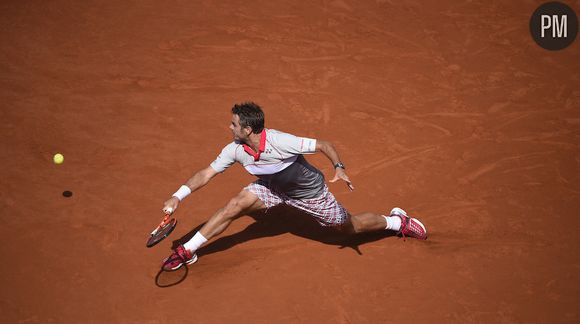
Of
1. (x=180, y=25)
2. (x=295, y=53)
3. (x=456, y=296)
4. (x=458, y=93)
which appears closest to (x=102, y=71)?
(x=180, y=25)

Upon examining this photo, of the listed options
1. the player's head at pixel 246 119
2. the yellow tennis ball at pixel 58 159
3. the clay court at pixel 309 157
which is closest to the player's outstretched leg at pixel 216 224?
the clay court at pixel 309 157

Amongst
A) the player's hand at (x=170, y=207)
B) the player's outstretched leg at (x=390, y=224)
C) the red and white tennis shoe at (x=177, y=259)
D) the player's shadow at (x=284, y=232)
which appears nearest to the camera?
the player's hand at (x=170, y=207)

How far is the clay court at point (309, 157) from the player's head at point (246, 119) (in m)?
1.51

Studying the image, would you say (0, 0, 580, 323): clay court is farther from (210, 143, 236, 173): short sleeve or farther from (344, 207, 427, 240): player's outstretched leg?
(210, 143, 236, 173): short sleeve

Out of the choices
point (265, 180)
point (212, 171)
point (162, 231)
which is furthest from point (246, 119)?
point (162, 231)

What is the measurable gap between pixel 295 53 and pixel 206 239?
15.7ft

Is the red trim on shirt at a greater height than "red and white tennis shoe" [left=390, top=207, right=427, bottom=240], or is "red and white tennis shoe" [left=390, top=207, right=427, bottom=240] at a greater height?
the red trim on shirt

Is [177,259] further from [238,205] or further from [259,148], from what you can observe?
[259,148]

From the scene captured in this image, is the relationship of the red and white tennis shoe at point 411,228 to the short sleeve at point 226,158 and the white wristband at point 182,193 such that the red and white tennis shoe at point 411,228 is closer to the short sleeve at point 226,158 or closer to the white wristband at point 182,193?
the short sleeve at point 226,158

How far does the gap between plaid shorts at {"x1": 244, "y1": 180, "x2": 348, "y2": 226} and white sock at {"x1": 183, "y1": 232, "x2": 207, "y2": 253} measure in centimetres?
66

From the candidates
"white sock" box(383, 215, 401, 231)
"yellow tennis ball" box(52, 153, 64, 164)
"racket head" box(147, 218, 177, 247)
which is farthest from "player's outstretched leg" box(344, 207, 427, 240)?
"yellow tennis ball" box(52, 153, 64, 164)

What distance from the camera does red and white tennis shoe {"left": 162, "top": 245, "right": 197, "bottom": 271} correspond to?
19.1 feet

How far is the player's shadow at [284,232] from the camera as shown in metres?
6.36

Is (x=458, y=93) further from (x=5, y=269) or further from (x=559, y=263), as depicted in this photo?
(x=5, y=269)
